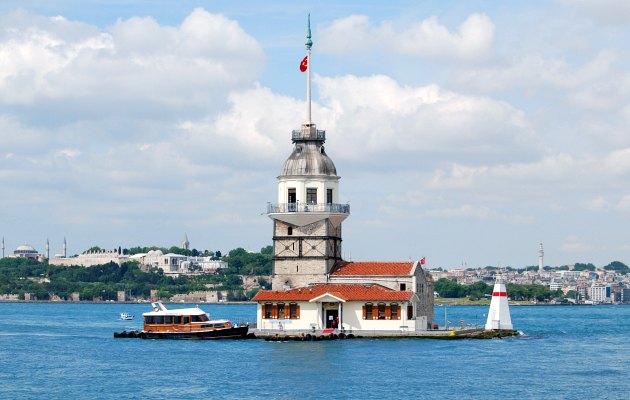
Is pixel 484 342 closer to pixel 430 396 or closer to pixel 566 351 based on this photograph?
pixel 566 351

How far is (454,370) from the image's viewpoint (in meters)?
71.9

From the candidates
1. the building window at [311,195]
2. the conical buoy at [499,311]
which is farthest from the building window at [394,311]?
the building window at [311,195]

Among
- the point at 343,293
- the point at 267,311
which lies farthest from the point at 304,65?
the point at 267,311

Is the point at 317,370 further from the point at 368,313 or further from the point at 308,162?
the point at 308,162

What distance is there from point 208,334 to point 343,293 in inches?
433

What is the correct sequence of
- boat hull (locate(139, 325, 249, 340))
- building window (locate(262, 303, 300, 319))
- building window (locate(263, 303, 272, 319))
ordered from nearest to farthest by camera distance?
building window (locate(262, 303, 300, 319)) → building window (locate(263, 303, 272, 319)) → boat hull (locate(139, 325, 249, 340))

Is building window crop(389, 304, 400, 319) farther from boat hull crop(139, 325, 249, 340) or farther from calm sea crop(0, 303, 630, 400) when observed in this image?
boat hull crop(139, 325, 249, 340)

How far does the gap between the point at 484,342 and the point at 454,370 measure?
19102mm

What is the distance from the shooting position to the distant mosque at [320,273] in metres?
88.4

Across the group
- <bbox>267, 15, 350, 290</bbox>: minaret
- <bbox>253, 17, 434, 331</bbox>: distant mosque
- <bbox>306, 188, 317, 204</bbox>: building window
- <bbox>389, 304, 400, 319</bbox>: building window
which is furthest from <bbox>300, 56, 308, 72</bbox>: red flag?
<bbox>389, 304, 400, 319</bbox>: building window

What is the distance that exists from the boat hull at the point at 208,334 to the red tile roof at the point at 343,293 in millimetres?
3216

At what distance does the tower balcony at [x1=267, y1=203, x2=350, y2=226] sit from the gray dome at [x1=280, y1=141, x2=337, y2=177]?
96.3 inches

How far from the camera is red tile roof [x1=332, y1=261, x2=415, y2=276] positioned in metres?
91.1

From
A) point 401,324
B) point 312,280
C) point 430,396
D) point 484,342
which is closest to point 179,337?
point 312,280
